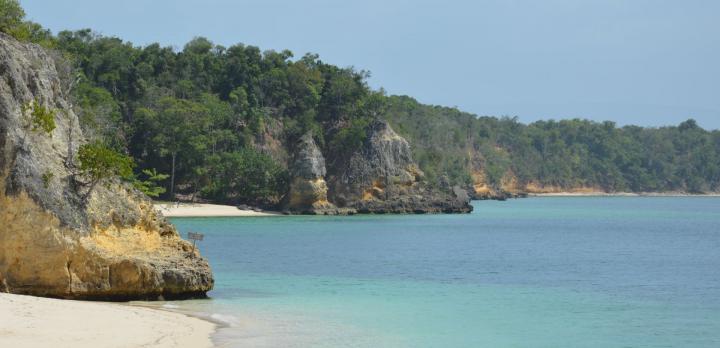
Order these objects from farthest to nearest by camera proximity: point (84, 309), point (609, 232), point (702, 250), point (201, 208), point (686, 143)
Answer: point (686, 143) < point (201, 208) < point (609, 232) < point (702, 250) < point (84, 309)

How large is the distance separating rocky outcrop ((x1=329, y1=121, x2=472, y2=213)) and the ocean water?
25.2m

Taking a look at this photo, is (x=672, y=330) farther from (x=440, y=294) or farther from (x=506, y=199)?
(x=506, y=199)

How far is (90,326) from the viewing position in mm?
17328

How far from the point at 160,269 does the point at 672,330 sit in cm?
1223

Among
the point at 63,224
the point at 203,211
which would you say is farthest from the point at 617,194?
the point at 63,224

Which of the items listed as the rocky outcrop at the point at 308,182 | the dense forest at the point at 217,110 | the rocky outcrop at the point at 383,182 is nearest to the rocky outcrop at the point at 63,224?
the dense forest at the point at 217,110

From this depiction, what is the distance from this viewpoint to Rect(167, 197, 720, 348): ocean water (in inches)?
779

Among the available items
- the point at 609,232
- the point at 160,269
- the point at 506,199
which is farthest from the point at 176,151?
the point at 506,199

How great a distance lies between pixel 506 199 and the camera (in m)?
140

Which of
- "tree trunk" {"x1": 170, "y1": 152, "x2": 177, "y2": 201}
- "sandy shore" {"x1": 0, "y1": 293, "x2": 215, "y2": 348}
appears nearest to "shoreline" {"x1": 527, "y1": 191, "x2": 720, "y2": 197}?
"tree trunk" {"x1": 170, "y1": 152, "x2": 177, "y2": 201}

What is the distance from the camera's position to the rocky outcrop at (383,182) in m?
82.6

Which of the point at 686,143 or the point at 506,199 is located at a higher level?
the point at 686,143

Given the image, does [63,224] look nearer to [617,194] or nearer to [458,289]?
[458,289]

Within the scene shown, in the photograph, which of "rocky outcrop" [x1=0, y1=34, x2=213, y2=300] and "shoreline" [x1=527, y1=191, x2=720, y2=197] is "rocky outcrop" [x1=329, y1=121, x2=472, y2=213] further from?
"shoreline" [x1=527, y1=191, x2=720, y2=197]
